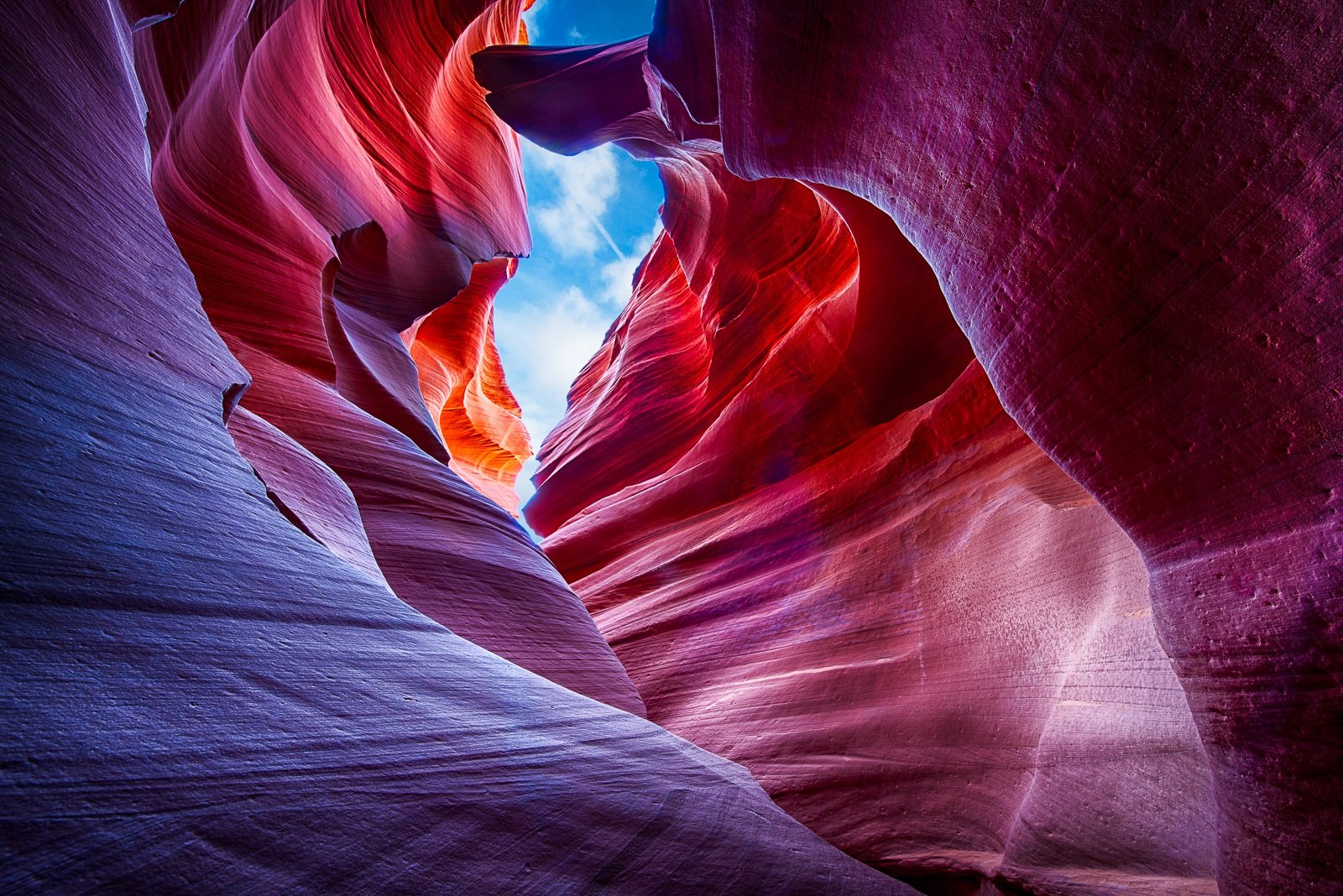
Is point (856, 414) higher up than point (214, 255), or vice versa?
point (214, 255)

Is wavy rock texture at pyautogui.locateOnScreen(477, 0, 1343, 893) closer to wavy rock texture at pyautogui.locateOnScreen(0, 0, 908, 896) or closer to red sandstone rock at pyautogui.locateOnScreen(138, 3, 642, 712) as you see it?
wavy rock texture at pyautogui.locateOnScreen(0, 0, 908, 896)

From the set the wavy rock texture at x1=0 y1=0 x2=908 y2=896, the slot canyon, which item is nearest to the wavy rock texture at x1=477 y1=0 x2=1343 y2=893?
the slot canyon

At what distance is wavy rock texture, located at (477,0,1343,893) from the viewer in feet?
5.34

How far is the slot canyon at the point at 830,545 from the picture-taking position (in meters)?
1.24

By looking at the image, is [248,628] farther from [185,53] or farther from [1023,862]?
[185,53]

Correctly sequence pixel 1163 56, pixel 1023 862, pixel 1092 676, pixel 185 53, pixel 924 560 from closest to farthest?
pixel 1163 56
pixel 1023 862
pixel 1092 676
pixel 924 560
pixel 185 53

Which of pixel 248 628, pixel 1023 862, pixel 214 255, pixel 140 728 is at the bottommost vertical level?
pixel 1023 862

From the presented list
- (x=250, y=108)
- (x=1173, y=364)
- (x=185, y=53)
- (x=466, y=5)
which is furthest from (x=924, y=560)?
(x=466, y=5)

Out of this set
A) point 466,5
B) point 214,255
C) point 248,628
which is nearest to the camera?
point 248,628

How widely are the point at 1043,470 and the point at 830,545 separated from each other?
1809 mm

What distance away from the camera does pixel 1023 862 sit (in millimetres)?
2689

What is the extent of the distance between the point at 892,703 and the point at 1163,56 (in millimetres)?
3320

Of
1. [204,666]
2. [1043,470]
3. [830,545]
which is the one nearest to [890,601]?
[830,545]

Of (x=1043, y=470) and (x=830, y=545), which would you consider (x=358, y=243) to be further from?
(x=1043, y=470)
